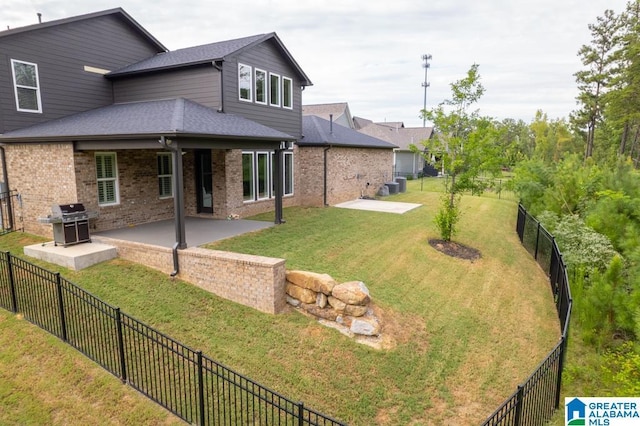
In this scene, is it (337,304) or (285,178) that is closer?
(337,304)

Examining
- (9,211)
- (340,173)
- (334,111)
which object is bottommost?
(9,211)

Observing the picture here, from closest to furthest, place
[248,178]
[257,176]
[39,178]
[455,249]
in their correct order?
[39,178], [455,249], [248,178], [257,176]

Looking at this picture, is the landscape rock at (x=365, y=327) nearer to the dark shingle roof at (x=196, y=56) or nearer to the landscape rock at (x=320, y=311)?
the landscape rock at (x=320, y=311)

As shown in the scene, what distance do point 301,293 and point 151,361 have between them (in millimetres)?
2824

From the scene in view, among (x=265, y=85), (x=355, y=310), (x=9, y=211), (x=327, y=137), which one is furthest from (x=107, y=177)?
(x=327, y=137)

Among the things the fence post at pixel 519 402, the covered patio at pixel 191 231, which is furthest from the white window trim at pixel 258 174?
the fence post at pixel 519 402

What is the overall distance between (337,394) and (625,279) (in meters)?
5.87

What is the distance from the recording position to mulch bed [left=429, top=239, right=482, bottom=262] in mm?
11695

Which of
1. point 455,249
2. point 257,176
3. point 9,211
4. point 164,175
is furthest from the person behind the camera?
point 257,176

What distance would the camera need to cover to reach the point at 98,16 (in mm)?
13555

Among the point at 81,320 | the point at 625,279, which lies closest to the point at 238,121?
the point at 81,320

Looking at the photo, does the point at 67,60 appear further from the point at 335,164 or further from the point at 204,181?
the point at 335,164

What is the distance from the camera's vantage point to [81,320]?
6793mm

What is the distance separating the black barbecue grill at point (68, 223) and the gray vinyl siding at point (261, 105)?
17.6 ft
